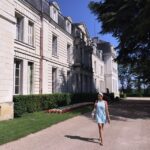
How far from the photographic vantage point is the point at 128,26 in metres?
19.6

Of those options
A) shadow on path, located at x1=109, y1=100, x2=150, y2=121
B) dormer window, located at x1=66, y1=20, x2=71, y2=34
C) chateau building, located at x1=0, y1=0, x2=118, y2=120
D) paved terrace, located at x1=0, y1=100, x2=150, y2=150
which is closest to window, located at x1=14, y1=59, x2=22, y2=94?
chateau building, located at x1=0, y1=0, x2=118, y2=120

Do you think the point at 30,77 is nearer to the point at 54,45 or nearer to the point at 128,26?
the point at 54,45

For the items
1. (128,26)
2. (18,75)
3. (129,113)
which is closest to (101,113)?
(129,113)

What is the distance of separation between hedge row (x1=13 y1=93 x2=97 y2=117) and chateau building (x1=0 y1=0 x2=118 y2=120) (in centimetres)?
90

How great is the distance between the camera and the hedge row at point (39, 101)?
15.9 meters

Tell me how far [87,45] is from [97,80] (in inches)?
347

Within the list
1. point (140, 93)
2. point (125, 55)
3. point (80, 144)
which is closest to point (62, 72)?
point (125, 55)

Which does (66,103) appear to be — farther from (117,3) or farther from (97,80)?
(97,80)

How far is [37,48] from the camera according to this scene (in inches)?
876

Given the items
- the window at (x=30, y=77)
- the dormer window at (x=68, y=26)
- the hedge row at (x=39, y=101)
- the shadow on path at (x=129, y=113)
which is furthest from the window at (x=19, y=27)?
the dormer window at (x=68, y=26)

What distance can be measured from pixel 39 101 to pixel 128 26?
724 cm

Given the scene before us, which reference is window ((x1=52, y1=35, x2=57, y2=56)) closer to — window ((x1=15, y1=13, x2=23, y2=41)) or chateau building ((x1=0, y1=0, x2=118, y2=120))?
chateau building ((x1=0, y1=0, x2=118, y2=120))

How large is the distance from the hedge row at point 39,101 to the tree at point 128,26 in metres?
5.44

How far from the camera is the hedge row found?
15873 millimetres
